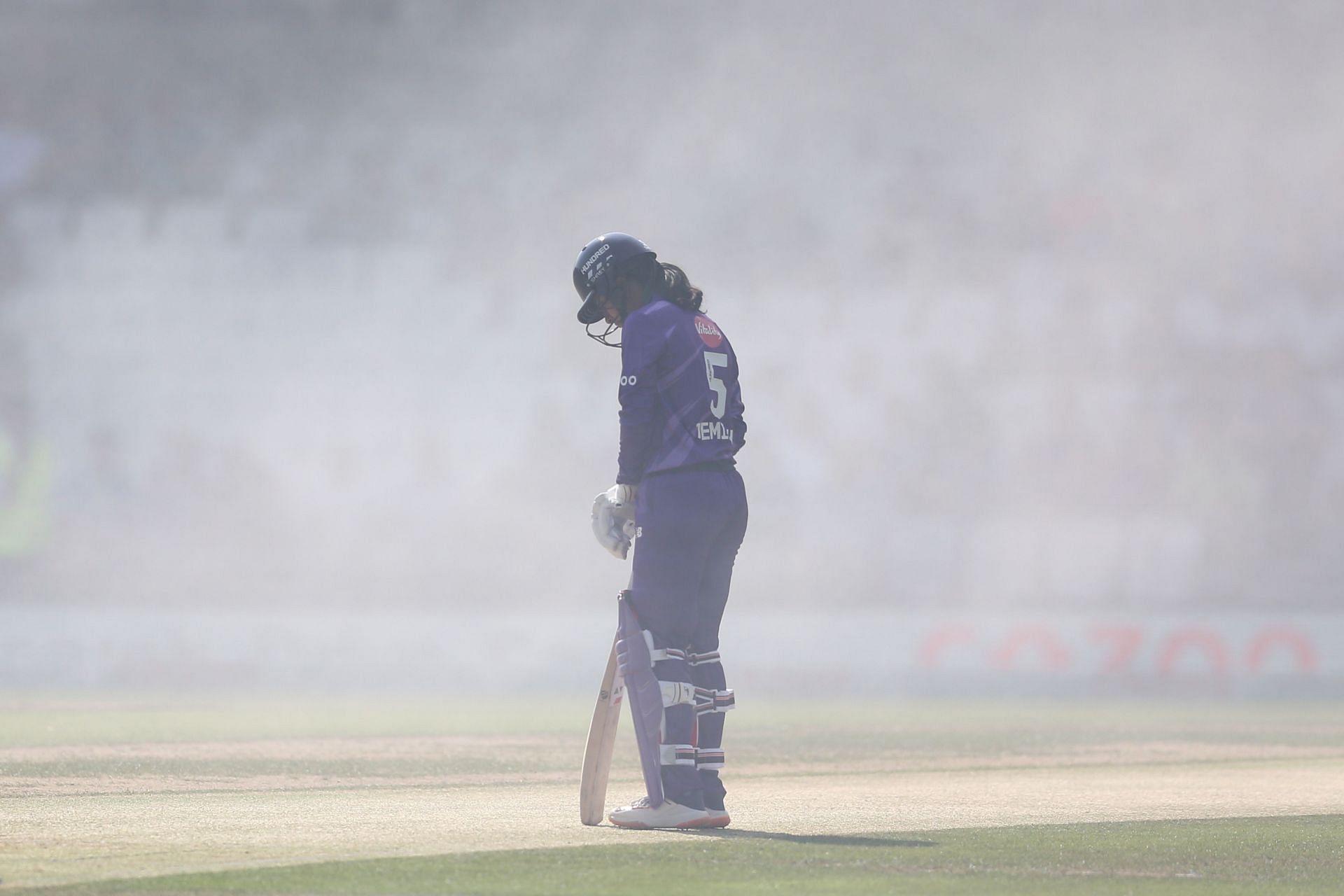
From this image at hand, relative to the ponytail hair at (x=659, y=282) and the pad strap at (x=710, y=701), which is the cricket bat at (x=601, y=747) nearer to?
the pad strap at (x=710, y=701)

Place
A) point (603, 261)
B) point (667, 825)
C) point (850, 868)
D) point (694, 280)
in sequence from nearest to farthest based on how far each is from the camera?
1. point (850, 868)
2. point (667, 825)
3. point (603, 261)
4. point (694, 280)

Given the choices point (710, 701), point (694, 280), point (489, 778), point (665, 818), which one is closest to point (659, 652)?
point (710, 701)

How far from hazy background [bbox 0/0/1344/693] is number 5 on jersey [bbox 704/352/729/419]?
1857 cm

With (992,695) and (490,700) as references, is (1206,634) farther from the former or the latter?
(490,700)

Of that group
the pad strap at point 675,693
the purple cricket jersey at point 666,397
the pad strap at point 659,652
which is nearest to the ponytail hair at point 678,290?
the purple cricket jersey at point 666,397

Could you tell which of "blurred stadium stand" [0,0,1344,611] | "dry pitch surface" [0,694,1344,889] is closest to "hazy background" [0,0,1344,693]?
"blurred stadium stand" [0,0,1344,611]

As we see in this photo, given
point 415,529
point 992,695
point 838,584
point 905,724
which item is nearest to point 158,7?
point 415,529

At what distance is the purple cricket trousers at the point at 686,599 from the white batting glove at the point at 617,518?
4cm

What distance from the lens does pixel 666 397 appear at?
531 centimetres

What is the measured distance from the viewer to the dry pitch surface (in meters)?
4.71

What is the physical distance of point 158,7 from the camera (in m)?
29.0

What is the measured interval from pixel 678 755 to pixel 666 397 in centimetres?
115

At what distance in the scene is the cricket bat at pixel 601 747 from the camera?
519cm

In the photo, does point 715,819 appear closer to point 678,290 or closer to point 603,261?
point 678,290
